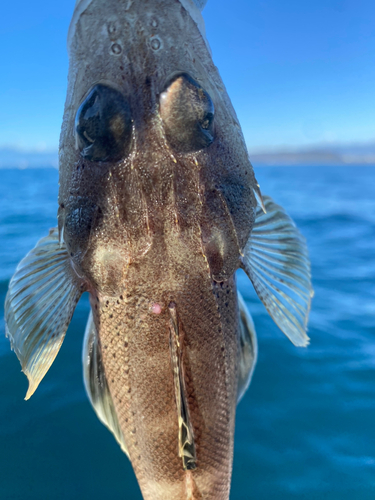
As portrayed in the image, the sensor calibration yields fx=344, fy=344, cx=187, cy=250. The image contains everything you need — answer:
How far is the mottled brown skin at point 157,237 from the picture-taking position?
164 cm

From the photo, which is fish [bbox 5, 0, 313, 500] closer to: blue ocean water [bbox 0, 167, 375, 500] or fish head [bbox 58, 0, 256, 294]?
fish head [bbox 58, 0, 256, 294]

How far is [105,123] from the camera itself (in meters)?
1.59

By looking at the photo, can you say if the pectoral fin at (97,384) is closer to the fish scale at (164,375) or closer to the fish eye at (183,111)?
the fish scale at (164,375)

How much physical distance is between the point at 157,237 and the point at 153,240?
2 cm

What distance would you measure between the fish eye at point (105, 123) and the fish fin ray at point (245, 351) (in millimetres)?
1347

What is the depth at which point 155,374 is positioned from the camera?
180cm

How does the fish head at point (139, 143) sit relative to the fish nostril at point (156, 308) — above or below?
above

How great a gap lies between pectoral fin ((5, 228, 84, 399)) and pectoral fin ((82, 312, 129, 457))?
0.78ft

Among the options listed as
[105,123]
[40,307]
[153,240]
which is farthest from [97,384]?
[105,123]

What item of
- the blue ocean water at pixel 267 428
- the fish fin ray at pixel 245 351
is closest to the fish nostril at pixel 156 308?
the fish fin ray at pixel 245 351

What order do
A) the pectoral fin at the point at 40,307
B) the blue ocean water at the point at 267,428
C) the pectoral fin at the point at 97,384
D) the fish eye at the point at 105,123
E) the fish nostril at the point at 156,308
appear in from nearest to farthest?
the fish eye at the point at 105,123, the fish nostril at the point at 156,308, the pectoral fin at the point at 40,307, the pectoral fin at the point at 97,384, the blue ocean water at the point at 267,428

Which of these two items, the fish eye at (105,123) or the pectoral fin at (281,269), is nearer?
Result: the fish eye at (105,123)

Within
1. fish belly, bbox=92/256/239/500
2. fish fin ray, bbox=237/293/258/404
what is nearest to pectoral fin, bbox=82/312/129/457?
fish belly, bbox=92/256/239/500

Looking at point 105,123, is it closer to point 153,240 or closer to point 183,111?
point 183,111
